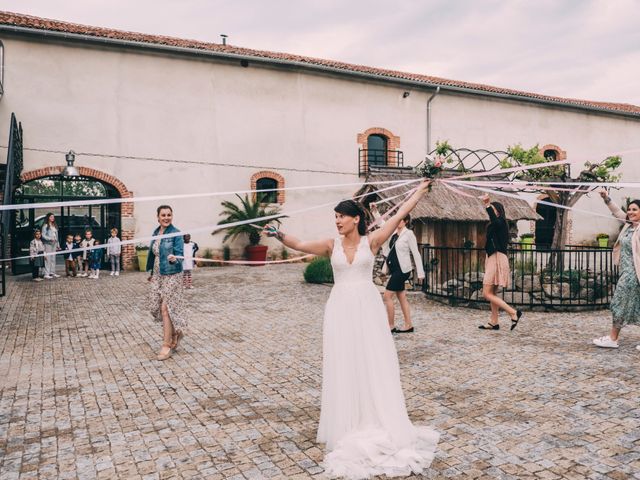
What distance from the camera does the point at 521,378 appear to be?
5.29 m

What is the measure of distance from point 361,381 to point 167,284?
11.8 ft

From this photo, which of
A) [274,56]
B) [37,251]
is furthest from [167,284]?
[274,56]

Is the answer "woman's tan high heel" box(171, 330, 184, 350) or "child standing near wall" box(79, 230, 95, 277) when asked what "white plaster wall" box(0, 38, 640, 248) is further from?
"woman's tan high heel" box(171, 330, 184, 350)

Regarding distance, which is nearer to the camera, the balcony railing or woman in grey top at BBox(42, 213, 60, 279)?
woman in grey top at BBox(42, 213, 60, 279)

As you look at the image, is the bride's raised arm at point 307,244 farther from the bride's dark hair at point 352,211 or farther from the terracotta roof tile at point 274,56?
the terracotta roof tile at point 274,56

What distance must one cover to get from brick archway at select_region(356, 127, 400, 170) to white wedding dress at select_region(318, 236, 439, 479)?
19.0 meters

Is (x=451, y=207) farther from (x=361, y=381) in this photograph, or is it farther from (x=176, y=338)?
(x=361, y=381)

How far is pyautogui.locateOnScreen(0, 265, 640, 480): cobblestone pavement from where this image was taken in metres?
3.47

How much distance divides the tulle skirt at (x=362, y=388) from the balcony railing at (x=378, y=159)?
18818 millimetres

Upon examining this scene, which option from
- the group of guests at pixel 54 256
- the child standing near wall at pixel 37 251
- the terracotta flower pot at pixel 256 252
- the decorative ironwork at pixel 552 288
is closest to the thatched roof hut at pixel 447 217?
the decorative ironwork at pixel 552 288

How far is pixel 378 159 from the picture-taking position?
2289cm

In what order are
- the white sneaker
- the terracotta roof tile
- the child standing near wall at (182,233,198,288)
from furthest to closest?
the terracotta roof tile → the child standing near wall at (182,233,198,288) → the white sneaker

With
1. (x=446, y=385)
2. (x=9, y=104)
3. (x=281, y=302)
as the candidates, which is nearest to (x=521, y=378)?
(x=446, y=385)

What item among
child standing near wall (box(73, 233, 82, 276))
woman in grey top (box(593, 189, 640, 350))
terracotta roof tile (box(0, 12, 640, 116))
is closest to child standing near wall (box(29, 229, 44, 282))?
child standing near wall (box(73, 233, 82, 276))
